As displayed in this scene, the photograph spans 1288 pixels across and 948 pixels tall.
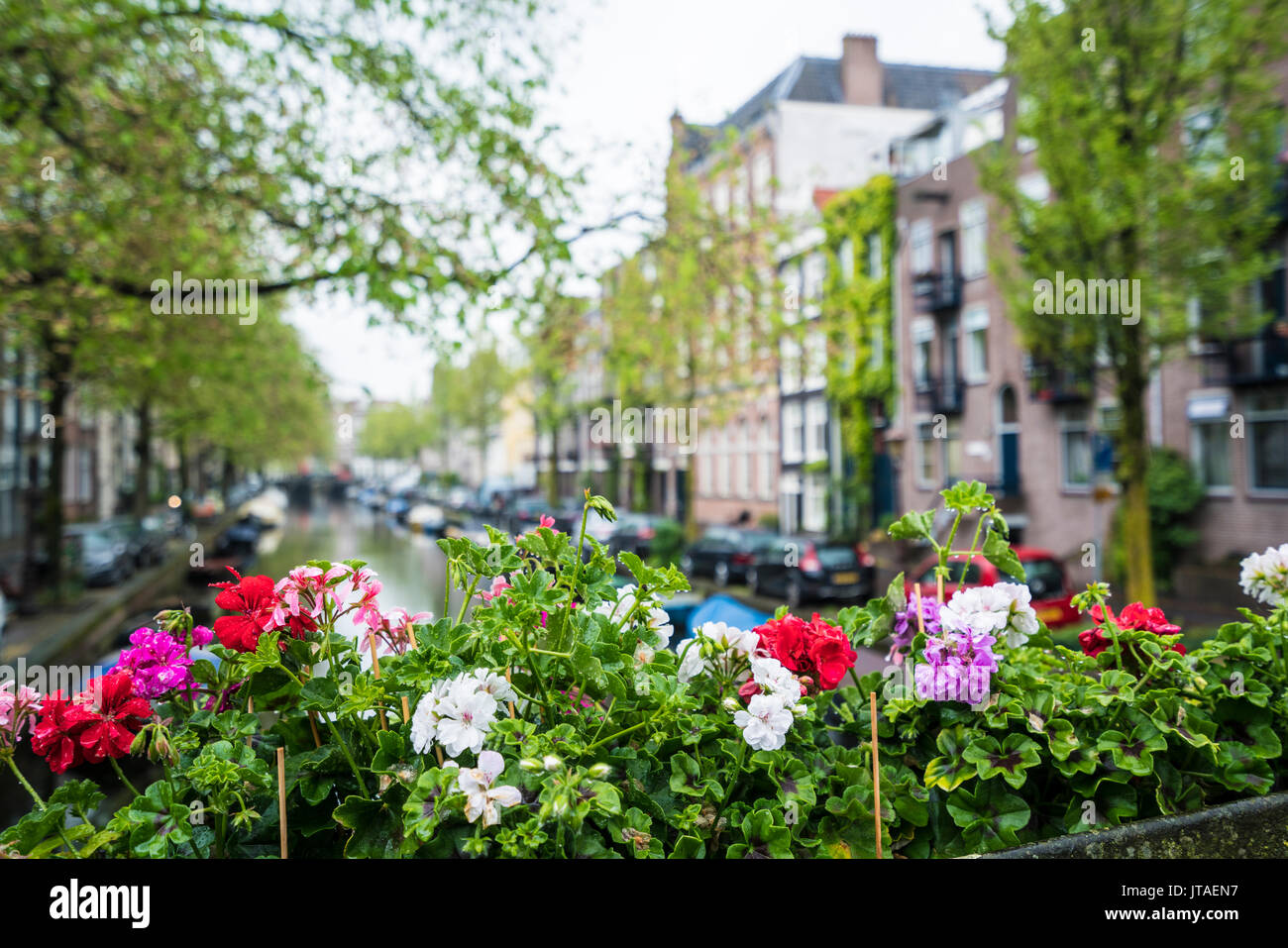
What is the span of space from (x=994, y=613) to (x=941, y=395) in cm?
2723

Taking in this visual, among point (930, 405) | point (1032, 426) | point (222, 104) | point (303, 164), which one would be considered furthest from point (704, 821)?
point (930, 405)

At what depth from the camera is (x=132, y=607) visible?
20.1 metres

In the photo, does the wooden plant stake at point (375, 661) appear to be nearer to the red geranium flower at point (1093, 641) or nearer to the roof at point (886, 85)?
the red geranium flower at point (1093, 641)

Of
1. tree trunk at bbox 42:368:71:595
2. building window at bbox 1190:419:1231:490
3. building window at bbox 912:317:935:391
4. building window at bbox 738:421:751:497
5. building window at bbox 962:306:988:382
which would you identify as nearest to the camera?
tree trunk at bbox 42:368:71:595

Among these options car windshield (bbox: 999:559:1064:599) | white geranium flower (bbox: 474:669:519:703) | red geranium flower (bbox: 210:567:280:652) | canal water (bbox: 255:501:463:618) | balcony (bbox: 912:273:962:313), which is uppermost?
balcony (bbox: 912:273:962:313)

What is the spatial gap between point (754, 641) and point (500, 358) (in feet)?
163

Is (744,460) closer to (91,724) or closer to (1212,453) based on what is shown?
(1212,453)

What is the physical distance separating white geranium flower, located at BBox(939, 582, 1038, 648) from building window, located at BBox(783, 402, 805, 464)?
32998mm

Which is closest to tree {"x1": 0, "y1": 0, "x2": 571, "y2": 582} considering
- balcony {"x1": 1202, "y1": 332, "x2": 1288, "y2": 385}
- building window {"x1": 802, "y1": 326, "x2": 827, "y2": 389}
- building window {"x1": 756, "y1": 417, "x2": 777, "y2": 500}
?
building window {"x1": 802, "y1": 326, "x2": 827, "y2": 389}

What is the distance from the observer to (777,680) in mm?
1884

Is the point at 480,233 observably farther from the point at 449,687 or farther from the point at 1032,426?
the point at 1032,426

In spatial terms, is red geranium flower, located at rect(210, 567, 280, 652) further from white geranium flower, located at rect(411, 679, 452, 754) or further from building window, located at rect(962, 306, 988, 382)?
building window, located at rect(962, 306, 988, 382)

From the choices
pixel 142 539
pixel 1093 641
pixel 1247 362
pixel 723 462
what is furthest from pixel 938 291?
pixel 1093 641

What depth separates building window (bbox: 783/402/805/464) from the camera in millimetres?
35062
